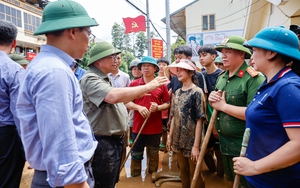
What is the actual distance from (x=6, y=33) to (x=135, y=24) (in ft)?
35.3

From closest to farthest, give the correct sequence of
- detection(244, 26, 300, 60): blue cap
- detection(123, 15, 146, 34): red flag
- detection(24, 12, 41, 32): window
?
detection(244, 26, 300, 60): blue cap → detection(123, 15, 146, 34): red flag → detection(24, 12, 41, 32): window

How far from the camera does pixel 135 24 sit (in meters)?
12.7

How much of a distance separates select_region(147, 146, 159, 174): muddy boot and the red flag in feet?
31.0

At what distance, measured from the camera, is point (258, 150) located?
1.66 m

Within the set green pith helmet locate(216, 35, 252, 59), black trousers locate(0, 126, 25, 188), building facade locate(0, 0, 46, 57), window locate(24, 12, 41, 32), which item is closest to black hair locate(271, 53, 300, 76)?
green pith helmet locate(216, 35, 252, 59)

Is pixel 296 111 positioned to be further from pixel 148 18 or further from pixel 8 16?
pixel 8 16

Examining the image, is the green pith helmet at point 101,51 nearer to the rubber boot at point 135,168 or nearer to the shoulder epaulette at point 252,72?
the shoulder epaulette at point 252,72

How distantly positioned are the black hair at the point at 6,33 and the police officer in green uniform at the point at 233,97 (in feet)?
7.50

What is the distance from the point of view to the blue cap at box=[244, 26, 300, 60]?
1556mm

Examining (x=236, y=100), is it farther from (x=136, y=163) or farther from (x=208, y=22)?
(x=208, y=22)

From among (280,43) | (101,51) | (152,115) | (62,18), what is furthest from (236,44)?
(152,115)

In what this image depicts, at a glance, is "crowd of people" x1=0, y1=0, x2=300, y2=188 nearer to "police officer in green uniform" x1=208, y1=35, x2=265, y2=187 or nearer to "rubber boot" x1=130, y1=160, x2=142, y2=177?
"police officer in green uniform" x1=208, y1=35, x2=265, y2=187

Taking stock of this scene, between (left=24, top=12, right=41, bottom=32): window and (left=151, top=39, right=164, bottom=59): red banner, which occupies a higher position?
(left=24, top=12, right=41, bottom=32): window

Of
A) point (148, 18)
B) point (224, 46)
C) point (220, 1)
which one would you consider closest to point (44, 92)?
point (224, 46)
